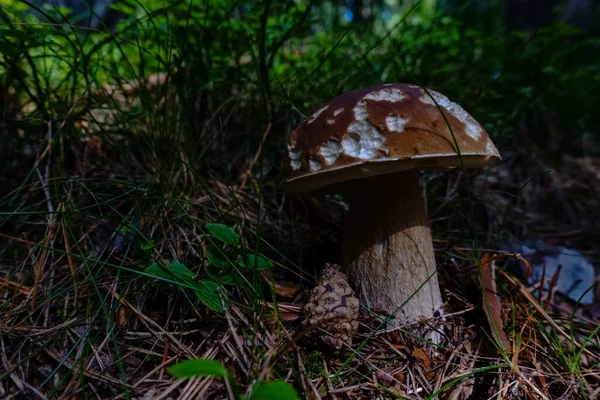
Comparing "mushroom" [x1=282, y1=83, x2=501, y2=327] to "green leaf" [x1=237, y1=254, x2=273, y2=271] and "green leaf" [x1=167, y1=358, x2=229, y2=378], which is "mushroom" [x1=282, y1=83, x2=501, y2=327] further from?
"green leaf" [x1=167, y1=358, x2=229, y2=378]

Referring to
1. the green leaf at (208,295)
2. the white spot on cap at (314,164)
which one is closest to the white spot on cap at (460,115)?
the white spot on cap at (314,164)

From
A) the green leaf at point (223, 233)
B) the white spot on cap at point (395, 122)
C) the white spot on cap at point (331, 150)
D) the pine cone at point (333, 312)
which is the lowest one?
the pine cone at point (333, 312)

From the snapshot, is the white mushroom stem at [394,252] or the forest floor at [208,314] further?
the white mushroom stem at [394,252]

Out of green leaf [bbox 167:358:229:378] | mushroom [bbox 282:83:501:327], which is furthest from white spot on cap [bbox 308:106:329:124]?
green leaf [bbox 167:358:229:378]

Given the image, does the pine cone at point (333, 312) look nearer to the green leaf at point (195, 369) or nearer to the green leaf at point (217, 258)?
the green leaf at point (217, 258)

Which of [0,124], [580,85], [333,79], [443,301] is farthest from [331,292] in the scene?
[580,85]

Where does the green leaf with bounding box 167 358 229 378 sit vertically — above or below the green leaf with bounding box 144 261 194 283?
below

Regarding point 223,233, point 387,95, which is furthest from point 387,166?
point 223,233
